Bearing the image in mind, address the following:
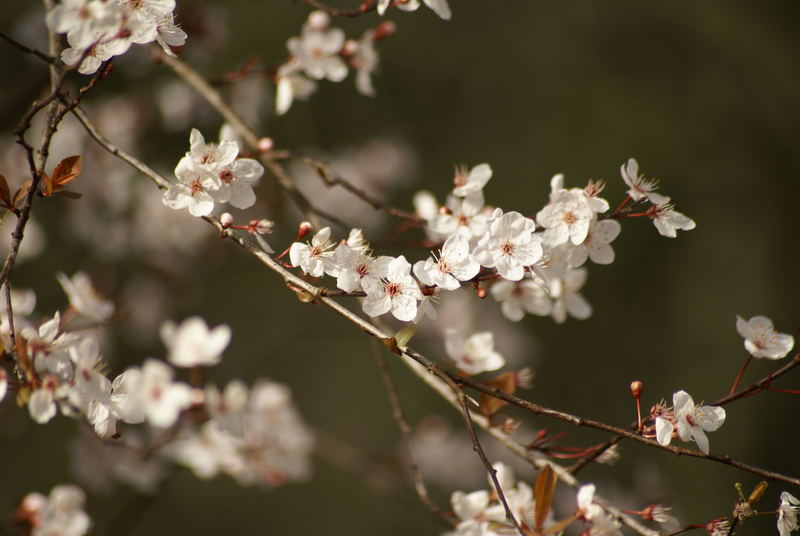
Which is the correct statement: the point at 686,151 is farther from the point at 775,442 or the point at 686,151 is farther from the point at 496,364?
the point at 496,364

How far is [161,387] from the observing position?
1019mm

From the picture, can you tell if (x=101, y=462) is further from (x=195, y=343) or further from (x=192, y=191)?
(x=192, y=191)

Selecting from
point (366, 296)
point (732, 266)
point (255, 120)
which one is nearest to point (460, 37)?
point (255, 120)

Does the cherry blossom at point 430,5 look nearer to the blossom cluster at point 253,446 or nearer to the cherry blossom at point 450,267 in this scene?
the cherry blossom at point 450,267

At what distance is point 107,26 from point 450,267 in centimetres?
60

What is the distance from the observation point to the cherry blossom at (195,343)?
124 cm

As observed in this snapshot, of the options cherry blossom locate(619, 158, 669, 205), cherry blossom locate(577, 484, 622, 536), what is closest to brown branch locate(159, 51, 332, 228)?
cherry blossom locate(619, 158, 669, 205)

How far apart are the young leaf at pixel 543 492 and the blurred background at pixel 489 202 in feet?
4.78

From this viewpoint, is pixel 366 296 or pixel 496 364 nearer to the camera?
pixel 366 296

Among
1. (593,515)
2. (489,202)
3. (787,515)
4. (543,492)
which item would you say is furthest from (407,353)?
(489,202)

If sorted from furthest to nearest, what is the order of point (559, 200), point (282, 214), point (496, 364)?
point (282, 214) → point (496, 364) → point (559, 200)

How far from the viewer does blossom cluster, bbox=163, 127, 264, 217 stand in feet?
3.47

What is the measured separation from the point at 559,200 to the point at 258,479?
4.63ft

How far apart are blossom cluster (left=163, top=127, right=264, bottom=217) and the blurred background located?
1.53 meters
